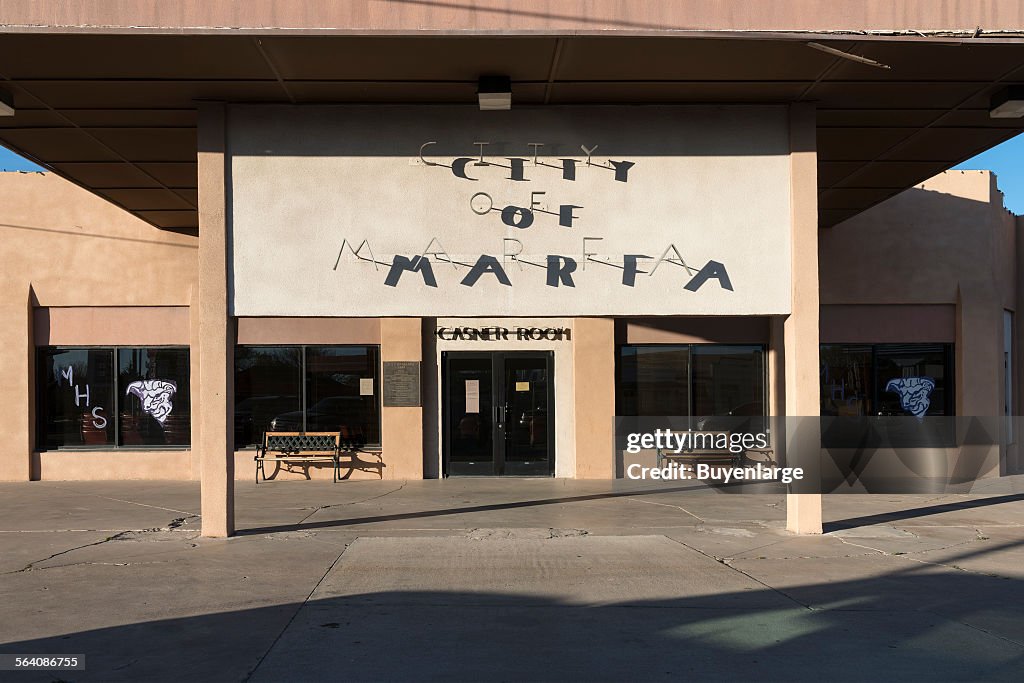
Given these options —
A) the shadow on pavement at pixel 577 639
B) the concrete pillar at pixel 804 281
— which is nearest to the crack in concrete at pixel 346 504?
the shadow on pavement at pixel 577 639

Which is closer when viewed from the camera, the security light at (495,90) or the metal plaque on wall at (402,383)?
the security light at (495,90)

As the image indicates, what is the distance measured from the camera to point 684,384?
1923 centimetres

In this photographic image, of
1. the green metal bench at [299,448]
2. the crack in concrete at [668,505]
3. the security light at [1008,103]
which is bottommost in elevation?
the crack in concrete at [668,505]

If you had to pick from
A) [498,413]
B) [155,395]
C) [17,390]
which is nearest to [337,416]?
[498,413]

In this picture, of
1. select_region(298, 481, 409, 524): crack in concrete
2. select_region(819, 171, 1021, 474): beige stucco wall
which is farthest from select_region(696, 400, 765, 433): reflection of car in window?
select_region(298, 481, 409, 524): crack in concrete

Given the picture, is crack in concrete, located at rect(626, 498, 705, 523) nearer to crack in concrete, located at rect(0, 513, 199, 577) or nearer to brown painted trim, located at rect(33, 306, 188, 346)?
crack in concrete, located at rect(0, 513, 199, 577)

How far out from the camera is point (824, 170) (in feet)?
48.1

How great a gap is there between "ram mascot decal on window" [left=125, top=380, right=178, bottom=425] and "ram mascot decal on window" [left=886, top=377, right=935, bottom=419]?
13.7 meters

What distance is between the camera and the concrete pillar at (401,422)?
18.6m

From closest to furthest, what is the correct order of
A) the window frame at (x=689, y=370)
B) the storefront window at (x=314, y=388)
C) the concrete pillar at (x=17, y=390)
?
the concrete pillar at (x=17, y=390)
the storefront window at (x=314, y=388)
the window frame at (x=689, y=370)

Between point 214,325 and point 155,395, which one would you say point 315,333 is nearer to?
point 155,395

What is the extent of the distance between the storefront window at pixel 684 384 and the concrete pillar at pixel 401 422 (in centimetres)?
391

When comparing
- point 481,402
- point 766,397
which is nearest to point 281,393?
point 481,402

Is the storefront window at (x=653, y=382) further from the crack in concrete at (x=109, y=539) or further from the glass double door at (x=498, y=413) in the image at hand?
the crack in concrete at (x=109, y=539)
